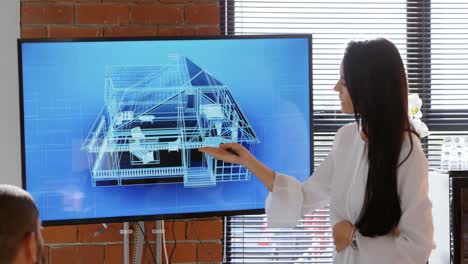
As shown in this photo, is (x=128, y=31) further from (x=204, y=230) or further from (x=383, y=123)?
(x=383, y=123)

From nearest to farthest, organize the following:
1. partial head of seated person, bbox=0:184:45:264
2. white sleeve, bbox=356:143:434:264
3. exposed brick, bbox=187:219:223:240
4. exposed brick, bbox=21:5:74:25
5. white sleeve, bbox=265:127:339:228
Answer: partial head of seated person, bbox=0:184:45:264 < white sleeve, bbox=356:143:434:264 < white sleeve, bbox=265:127:339:228 < exposed brick, bbox=21:5:74:25 < exposed brick, bbox=187:219:223:240

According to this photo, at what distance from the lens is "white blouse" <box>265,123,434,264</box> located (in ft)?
8.10

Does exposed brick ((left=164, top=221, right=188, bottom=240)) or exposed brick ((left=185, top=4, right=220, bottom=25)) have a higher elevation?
exposed brick ((left=185, top=4, right=220, bottom=25))

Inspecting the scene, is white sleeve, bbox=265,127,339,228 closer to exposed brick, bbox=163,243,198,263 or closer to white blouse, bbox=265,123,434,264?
white blouse, bbox=265,123,434,264

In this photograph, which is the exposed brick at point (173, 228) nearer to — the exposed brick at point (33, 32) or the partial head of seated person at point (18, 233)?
the exposed brick at point (33, 32)

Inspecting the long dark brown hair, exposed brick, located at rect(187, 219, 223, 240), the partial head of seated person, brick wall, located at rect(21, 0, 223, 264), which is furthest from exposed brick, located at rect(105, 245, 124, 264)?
the partial head of seated person

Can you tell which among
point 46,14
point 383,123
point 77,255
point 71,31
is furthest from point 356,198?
point 46,14

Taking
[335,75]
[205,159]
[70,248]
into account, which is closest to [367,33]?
[335,75]

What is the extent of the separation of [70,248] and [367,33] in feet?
5.79

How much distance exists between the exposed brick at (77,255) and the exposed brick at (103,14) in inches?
40.3

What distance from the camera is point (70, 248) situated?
334cm

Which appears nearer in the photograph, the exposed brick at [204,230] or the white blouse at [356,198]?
the white blouse at [356,198]

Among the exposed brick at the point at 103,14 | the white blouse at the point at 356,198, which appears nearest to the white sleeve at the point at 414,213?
the white blouse at the point at 356,198

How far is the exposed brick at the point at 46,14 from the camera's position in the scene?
329cm
